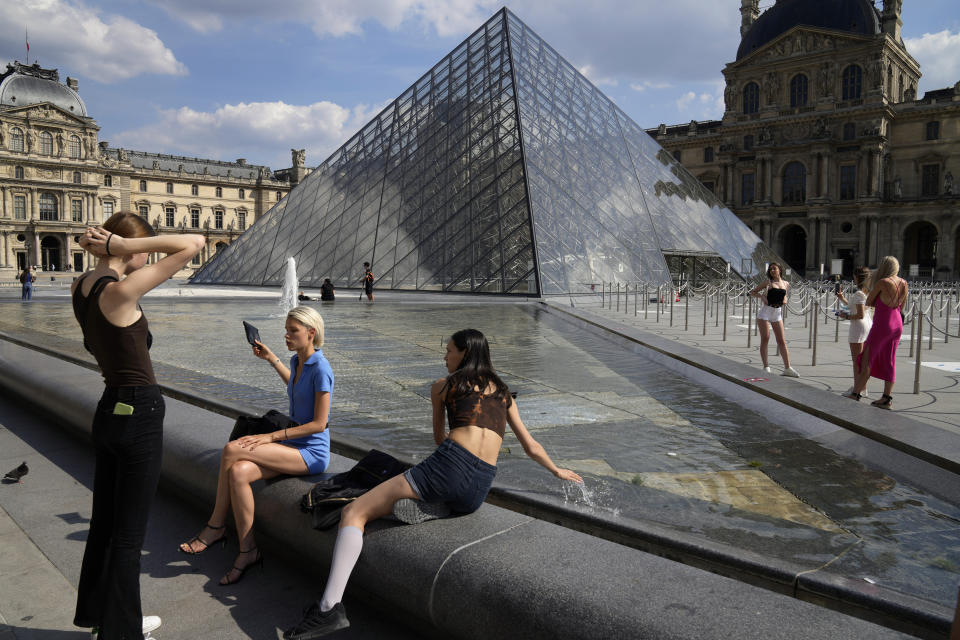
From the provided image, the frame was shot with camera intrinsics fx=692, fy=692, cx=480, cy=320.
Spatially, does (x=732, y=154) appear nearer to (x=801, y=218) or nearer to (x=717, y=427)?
(x=801, y=218)

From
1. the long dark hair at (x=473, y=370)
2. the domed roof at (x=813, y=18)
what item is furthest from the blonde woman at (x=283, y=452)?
the domed roof at (x=813, y=18)

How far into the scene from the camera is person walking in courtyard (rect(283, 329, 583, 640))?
7.43 feet

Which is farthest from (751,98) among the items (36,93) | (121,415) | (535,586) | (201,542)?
(36,93)

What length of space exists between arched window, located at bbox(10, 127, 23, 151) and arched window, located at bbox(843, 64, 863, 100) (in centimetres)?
7094

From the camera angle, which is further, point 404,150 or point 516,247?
point 404,150

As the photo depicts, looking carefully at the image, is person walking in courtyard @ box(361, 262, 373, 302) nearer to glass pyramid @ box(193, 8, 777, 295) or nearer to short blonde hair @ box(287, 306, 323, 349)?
glass pyramid @ box(193, 8, 777, 295)

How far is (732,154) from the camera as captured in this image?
55500 mm

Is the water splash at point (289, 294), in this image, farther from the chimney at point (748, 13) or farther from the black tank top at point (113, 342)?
the chimney at point (748, 13)

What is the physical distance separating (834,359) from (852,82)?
167 ft

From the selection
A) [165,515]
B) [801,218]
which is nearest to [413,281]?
[165,515]

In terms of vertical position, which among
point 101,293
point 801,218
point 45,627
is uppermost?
point 801,218

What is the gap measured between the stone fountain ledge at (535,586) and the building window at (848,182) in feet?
185

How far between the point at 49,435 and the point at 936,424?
6142 mm

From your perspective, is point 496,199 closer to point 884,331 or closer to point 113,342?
point 884,331
